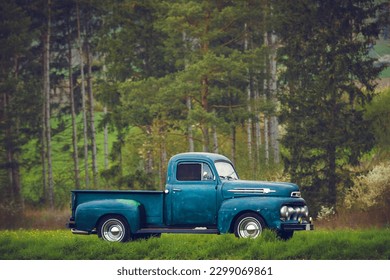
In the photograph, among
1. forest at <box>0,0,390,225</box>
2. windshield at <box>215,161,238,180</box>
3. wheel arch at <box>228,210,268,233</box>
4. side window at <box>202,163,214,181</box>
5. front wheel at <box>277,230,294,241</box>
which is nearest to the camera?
wheel arch at <box>228,210,268,233</box>

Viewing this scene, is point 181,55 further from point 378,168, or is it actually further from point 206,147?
point 378,168

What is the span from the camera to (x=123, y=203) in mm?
20703

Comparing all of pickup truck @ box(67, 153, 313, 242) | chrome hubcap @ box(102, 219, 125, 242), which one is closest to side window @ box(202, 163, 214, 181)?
pickup truck @ box(67, 153, 313, 242)

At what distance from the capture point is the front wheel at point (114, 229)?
68.4ft

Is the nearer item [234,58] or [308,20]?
[308,20]

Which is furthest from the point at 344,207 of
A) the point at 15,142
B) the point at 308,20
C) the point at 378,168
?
the point at 15,142

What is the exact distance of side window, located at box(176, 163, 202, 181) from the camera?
20.9m

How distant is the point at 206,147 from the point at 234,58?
4.41 metres

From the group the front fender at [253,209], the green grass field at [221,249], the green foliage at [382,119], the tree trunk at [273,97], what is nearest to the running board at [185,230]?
the green grass field at [221,249]

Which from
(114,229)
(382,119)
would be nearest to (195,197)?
(114,229)

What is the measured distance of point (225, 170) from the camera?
69.5 feet

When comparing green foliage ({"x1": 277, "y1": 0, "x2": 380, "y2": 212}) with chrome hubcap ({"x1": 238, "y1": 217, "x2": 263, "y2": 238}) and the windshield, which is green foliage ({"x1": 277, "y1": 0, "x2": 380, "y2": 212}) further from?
chrome hubcap ({"x1": 238, "y1": 217, "x2": 263, "y2": 238})

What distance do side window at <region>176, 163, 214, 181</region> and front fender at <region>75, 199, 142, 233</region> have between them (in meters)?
1.19

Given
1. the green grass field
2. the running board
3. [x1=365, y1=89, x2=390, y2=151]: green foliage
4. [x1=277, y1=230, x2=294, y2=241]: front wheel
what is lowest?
the green grass field
